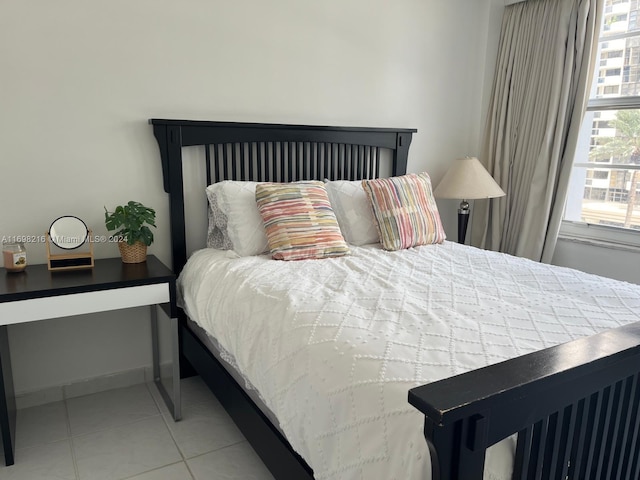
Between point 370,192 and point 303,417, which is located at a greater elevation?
point 370,192

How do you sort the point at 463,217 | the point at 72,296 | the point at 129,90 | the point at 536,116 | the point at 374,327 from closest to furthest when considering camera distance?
the point at 374,327, the point at 72,296, the point at 129,90, the point at 536,116, the point at 463,217

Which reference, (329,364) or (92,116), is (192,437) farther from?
(92,116)

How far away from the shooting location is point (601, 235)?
291cm

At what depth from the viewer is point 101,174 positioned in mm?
2170

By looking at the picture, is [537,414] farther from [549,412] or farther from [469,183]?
[469,183]

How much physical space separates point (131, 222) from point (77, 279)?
337mm

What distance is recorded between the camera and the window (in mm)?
2762

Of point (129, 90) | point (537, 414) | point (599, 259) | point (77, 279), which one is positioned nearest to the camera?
point (537, 414)

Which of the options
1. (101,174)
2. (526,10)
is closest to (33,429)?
(101,174)

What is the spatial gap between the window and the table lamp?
61cm

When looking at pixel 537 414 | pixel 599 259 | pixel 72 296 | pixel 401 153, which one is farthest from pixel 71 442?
pixel 599 259

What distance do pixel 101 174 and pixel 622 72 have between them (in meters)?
3.04

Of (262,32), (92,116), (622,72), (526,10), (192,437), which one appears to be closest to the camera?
(192,437)

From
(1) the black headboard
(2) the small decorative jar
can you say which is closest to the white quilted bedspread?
(1) the black headboard
